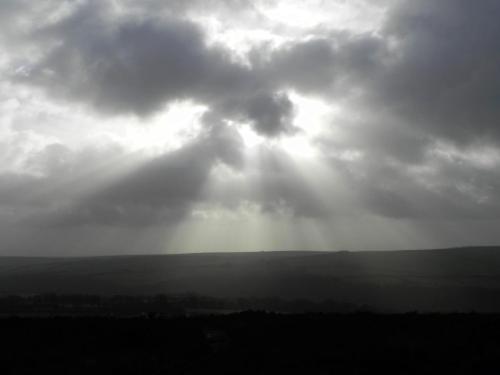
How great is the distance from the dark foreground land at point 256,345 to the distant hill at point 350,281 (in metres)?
49.6

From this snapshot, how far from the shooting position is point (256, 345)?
2505 cm

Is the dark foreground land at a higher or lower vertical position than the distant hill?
higher

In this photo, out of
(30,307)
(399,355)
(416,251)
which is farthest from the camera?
(416,251)

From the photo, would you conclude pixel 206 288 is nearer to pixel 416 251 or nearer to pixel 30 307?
pixel 30 307

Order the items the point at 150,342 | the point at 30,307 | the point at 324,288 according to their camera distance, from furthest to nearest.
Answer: the point at 324,288, the point at 30,307, the point at 150,342

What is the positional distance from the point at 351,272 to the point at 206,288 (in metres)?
40.5

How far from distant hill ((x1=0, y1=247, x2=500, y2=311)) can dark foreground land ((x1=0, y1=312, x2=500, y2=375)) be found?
49.6 meters

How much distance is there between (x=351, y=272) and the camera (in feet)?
446

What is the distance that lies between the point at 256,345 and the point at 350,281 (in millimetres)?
94831

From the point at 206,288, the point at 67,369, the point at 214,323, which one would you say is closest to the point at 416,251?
the point at 206,288

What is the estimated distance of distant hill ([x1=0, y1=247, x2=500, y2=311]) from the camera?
291 feet

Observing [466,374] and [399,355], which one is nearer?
[466,374]

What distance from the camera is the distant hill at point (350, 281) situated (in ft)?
291

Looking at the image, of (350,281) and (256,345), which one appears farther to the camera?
(350,281)
